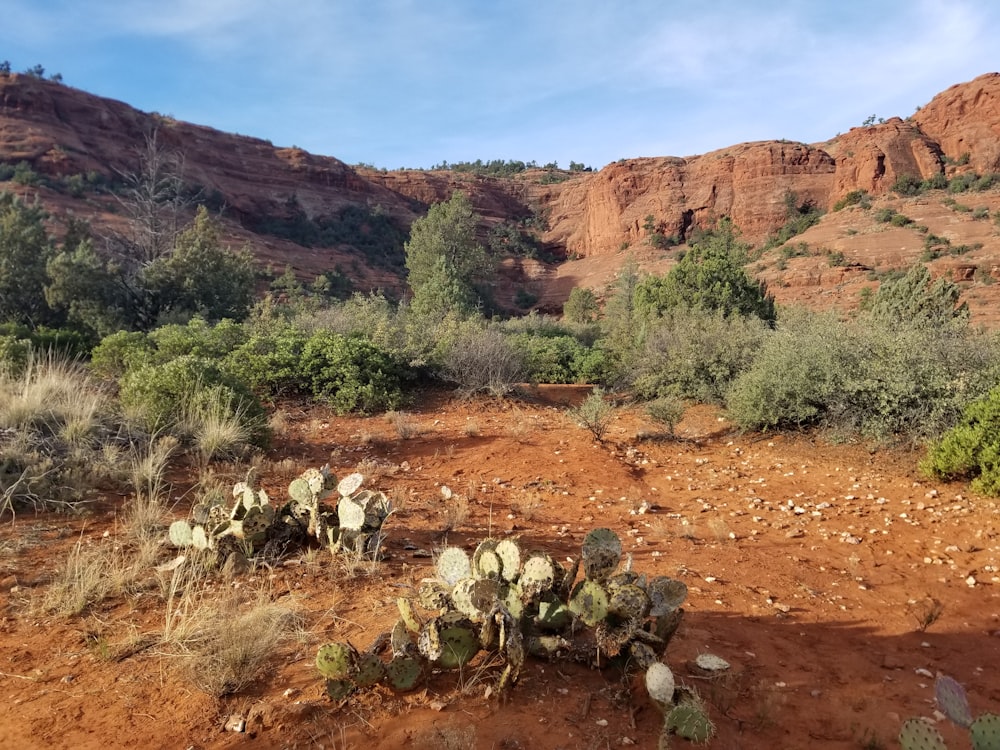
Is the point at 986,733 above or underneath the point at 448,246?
underneath

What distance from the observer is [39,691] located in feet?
8.10

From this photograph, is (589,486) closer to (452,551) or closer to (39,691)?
(452,551)

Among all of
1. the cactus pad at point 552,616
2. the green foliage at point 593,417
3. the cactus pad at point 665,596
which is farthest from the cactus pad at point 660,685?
the green foliage at point 593,417

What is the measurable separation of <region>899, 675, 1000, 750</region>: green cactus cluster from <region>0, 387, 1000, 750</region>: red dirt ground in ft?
1.66

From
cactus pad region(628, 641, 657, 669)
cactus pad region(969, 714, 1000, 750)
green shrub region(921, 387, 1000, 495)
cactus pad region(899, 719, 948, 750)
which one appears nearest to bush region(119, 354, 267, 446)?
cactus pad region(628, 641, 657, 669)

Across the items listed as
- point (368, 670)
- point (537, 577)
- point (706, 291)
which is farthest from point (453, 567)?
point (706, 291)

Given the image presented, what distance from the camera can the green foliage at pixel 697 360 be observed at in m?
10.8

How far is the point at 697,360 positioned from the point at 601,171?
191 ft

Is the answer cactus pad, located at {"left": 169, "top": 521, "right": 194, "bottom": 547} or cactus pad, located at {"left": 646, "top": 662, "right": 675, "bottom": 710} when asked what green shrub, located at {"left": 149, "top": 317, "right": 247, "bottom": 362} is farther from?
cactus pad, located at {"left": 646, "top": 662, "right": 675, "bottom": 710}

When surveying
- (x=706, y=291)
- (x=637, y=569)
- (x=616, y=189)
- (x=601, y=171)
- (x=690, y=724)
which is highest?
(x=601, y=171)

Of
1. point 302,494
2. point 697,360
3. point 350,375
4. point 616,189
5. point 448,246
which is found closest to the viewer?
point 302,494

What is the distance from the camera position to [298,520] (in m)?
4.18

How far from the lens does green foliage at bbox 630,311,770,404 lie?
10.8m

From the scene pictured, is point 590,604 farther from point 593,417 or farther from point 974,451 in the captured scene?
point 593,417
